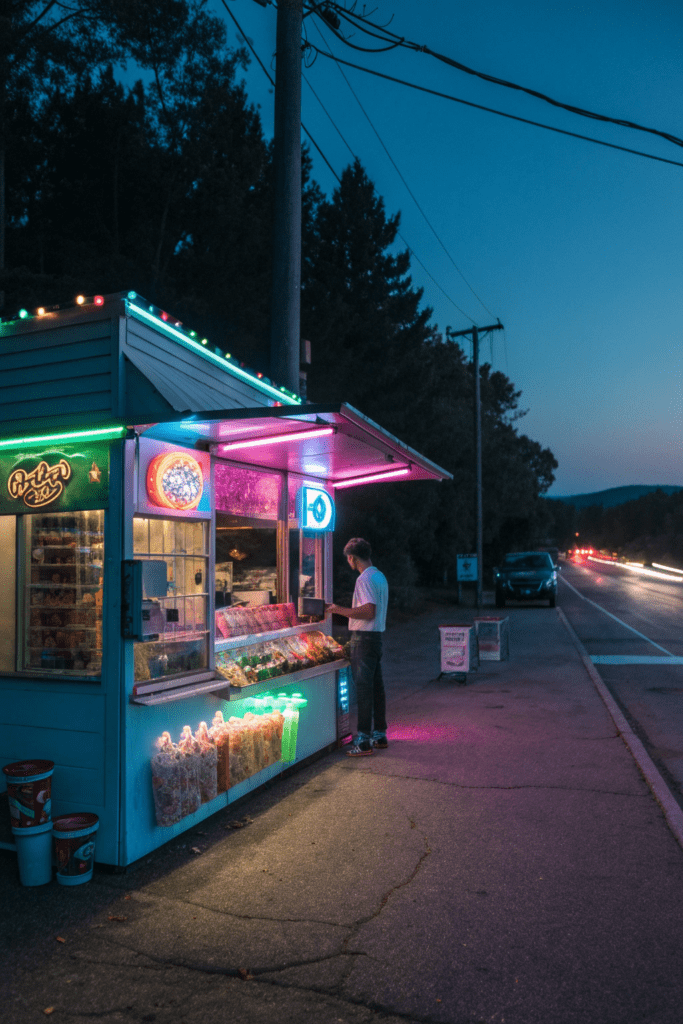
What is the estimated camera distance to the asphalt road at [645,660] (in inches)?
335

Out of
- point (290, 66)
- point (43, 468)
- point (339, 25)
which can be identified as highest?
point (339, 25)

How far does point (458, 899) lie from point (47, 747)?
288cm

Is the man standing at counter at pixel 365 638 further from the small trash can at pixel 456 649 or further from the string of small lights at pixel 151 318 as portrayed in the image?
the small trash can at pixel 456 649

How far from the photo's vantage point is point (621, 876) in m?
4.75

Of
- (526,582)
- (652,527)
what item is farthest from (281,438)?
(652,527)

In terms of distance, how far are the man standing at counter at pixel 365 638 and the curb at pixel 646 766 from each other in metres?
2.60

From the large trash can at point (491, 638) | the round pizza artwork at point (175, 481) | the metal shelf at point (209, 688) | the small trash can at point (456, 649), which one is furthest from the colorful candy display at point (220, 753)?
the large trash can at point (491, 638)

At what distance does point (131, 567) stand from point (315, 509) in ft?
12.5

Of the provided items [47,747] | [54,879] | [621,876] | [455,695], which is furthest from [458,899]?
[455,695]

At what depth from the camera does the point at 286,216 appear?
925cm

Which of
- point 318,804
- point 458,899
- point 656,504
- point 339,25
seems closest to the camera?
point 458,899

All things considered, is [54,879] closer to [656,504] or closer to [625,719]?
[625,719]

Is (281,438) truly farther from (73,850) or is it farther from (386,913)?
(386,913)

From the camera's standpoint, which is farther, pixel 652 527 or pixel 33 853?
pixel 652 527
